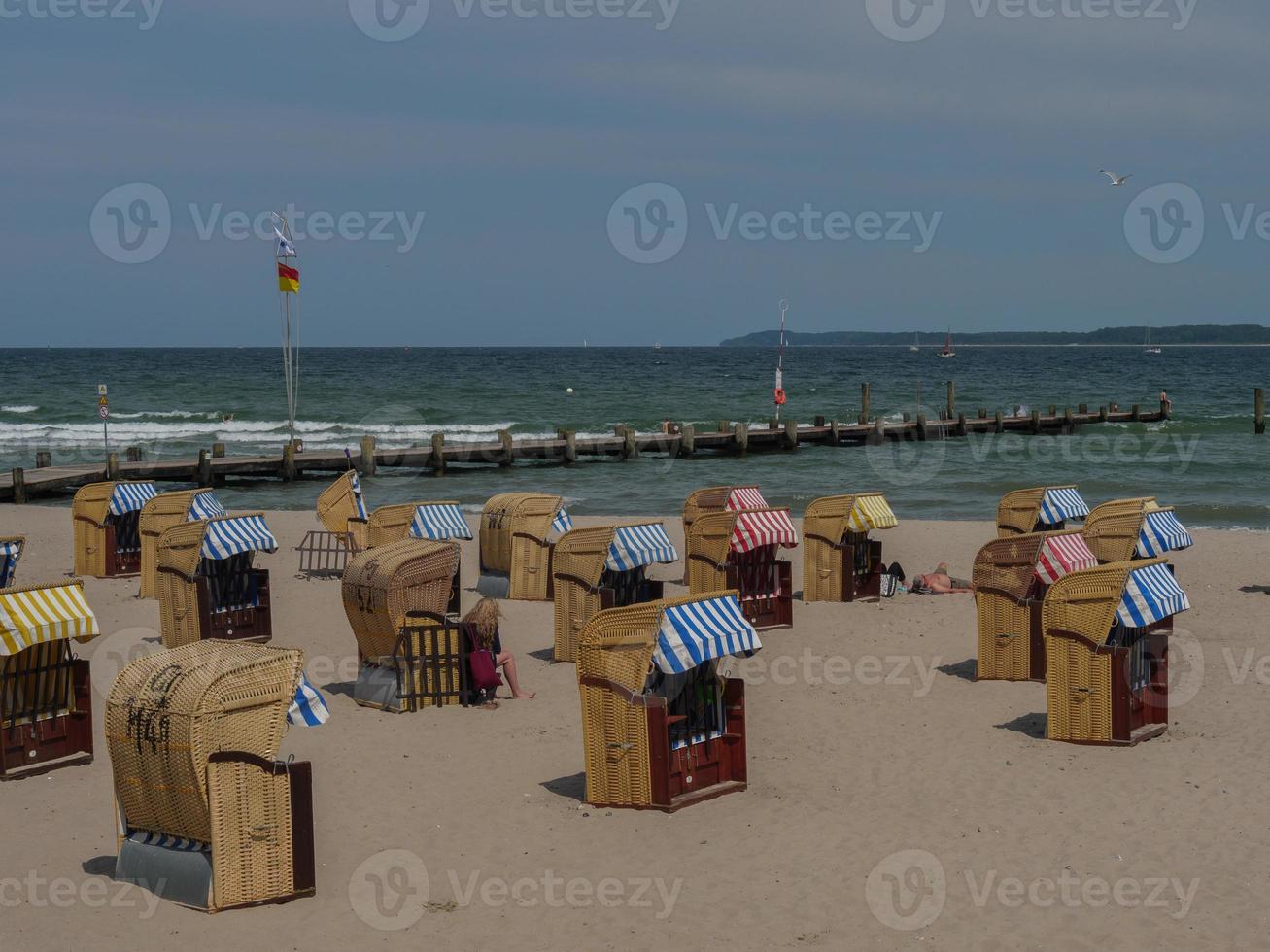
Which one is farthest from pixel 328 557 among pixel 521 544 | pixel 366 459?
pixel 366 459

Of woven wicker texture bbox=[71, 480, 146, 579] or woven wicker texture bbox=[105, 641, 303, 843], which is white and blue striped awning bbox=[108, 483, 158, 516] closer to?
woven wicker texture bbox=[71, 480, 146, 579]

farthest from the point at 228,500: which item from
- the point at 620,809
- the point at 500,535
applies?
the point at 620,809

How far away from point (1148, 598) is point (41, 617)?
8.89 m

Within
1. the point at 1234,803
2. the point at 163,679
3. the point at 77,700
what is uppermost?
the point at 163,679

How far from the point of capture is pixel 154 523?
747 inches

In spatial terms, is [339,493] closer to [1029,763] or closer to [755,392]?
[1029,763]

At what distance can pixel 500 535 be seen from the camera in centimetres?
1914

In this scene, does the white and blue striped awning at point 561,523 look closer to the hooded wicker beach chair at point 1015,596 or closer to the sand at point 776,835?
the sand at point 776,835

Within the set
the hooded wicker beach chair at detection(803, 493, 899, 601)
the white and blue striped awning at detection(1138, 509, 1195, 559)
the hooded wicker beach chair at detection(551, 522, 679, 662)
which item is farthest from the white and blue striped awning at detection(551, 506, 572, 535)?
the white and blue striped awning at detection(1138, 509, 1195, 559)

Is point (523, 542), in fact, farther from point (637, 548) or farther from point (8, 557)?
point (8, 557)

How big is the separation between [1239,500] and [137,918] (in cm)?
3092

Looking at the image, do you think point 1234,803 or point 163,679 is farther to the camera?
point 1234,803

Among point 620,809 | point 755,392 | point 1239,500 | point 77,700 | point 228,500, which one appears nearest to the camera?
point 620,809

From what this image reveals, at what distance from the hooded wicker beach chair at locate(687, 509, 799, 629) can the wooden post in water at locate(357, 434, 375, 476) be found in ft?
83.0
